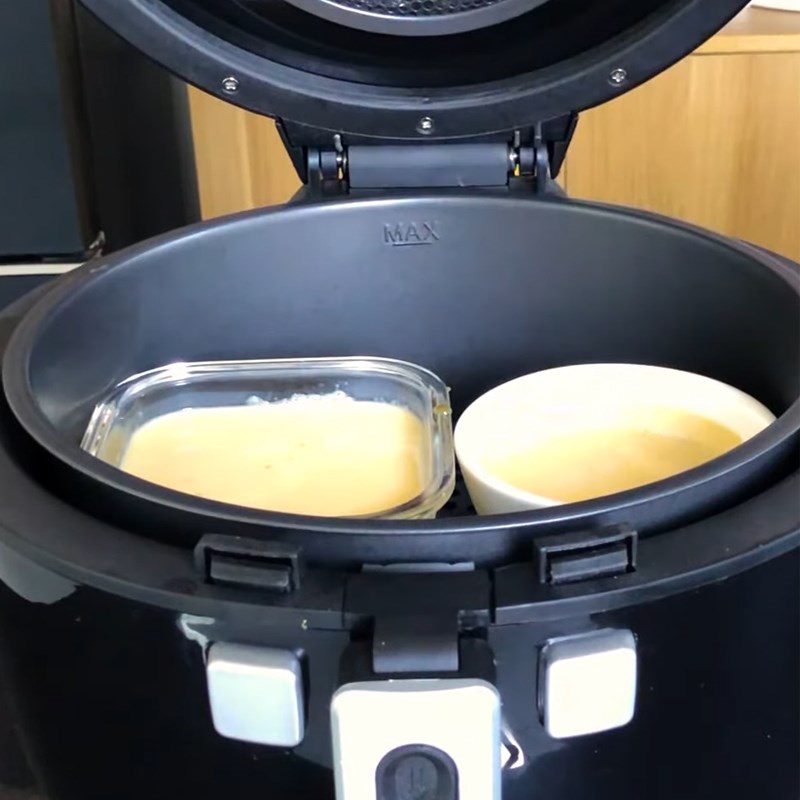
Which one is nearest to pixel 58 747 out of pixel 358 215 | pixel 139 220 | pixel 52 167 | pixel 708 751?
pixel 708 751

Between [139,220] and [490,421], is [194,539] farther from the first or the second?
[139,220]

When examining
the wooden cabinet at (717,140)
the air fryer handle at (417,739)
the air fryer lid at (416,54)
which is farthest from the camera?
the wooden cabinet at (717,140)

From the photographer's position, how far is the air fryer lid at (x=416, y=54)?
1.99ft

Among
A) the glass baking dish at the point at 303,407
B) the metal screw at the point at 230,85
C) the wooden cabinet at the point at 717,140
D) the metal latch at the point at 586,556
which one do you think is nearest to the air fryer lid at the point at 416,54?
the metal screw at the point at 230,85

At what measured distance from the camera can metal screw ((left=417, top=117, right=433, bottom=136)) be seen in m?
0.64

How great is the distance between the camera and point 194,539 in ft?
1.32

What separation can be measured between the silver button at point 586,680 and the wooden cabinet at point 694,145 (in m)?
0.85

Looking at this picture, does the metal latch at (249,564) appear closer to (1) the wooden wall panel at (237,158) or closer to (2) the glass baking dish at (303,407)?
(2) the glass baking dish at (303,407)

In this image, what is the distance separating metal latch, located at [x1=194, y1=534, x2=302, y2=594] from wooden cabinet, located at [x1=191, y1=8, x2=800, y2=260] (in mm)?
859

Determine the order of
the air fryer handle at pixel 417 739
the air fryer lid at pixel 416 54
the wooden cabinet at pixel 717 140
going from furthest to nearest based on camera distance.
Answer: the wooden cabinet at pixel 717 140 → the air fryer lid at pixel 416 54 → the air fryer handle at pixel 417 739

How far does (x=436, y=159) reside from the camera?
68cm

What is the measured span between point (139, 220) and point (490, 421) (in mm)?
628

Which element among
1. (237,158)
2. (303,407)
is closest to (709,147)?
(237,158)

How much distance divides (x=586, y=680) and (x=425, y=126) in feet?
1.25
